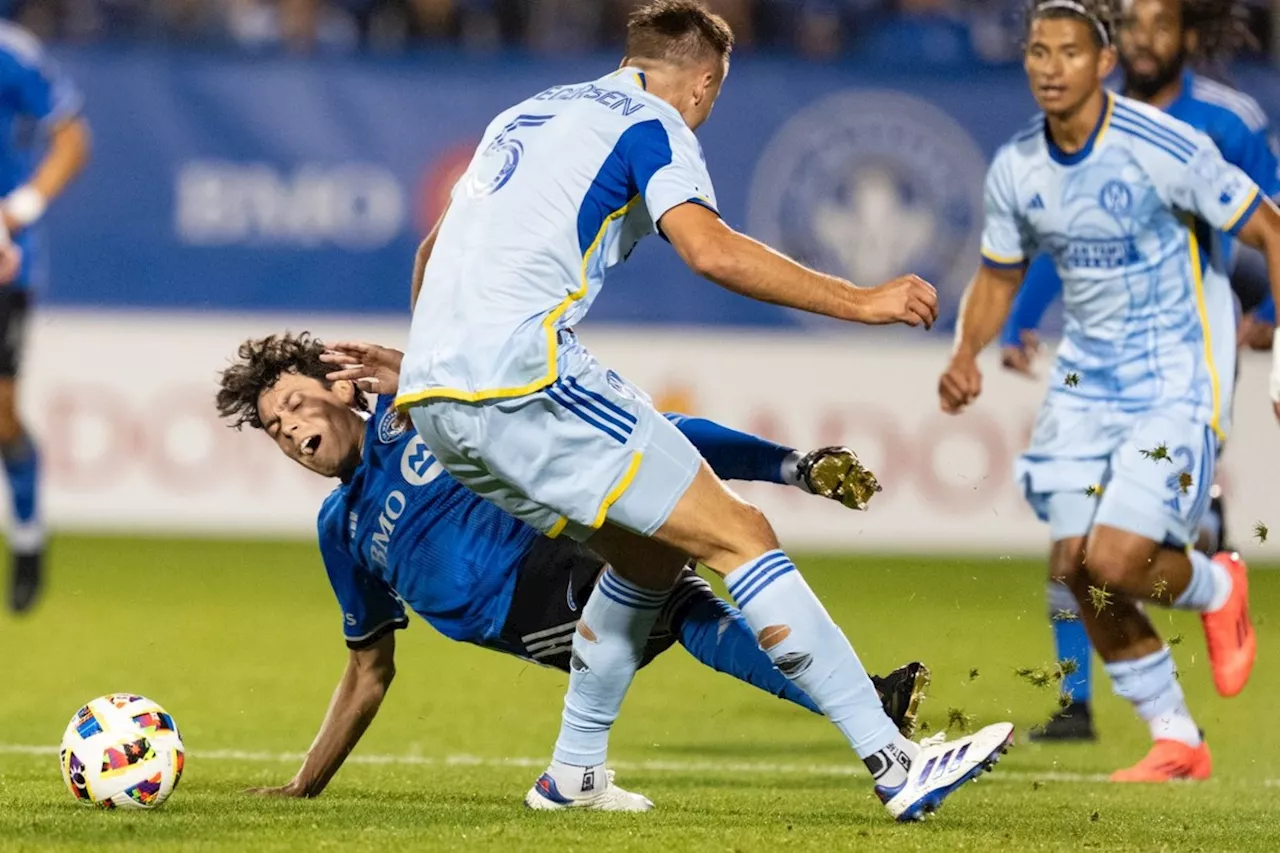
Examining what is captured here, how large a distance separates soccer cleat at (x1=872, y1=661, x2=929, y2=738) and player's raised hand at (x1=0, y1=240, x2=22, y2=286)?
8.75 meters

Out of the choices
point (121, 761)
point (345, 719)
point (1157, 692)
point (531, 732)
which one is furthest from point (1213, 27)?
point (121, 761)

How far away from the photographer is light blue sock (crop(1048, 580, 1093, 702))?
7.56 metres

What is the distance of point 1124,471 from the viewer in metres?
6.92

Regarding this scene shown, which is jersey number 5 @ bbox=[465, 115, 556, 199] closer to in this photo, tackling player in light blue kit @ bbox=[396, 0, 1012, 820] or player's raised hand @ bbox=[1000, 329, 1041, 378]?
tackling player in light blue kit @ bbox=[396, 0, 1012, 820]

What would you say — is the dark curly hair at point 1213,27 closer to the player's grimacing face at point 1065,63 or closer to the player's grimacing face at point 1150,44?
the player's grimacing face at point 1150,44

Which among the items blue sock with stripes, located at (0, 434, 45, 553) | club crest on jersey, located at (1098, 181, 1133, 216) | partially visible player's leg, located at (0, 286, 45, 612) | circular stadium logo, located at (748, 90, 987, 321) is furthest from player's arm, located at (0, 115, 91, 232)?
club crest on jersey, located at (1098, 181, 1133, 216)

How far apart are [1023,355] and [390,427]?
298 centimetres

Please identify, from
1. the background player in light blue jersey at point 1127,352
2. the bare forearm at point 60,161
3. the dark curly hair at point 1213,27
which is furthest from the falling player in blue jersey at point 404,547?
the bare forearm at point 60,161

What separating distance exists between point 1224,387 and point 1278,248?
63 cm

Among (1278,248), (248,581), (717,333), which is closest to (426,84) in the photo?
(717,333)

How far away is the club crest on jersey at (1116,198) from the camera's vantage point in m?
6.95

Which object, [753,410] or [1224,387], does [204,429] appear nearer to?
[753,410]

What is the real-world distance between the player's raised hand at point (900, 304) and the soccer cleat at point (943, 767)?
3.35 feet

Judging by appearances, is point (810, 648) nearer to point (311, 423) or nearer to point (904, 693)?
point (904, 693)
